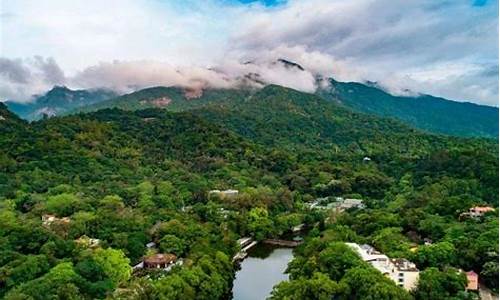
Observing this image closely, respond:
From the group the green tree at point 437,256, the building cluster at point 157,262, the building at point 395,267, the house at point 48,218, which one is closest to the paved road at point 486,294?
the green tree at point 437,256

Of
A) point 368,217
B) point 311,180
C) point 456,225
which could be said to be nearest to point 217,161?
point 311,180

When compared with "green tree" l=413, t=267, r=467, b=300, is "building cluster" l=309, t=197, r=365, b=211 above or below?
above

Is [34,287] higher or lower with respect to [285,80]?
lower

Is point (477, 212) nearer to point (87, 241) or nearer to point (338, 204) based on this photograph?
point (338, 204)

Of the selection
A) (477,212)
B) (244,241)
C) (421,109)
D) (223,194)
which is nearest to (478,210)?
(477,212)

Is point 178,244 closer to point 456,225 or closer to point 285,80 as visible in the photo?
point 456,225

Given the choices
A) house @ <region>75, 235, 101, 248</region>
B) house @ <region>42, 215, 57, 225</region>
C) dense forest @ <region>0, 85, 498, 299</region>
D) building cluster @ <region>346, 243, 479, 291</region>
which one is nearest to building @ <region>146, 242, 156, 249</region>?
dense forest @ <region>0, 85, 498, 299</region>

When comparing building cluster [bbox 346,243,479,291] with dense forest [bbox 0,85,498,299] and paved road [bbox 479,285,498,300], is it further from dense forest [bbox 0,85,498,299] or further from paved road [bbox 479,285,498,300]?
dense forest [bbox 0,85,498,299]
